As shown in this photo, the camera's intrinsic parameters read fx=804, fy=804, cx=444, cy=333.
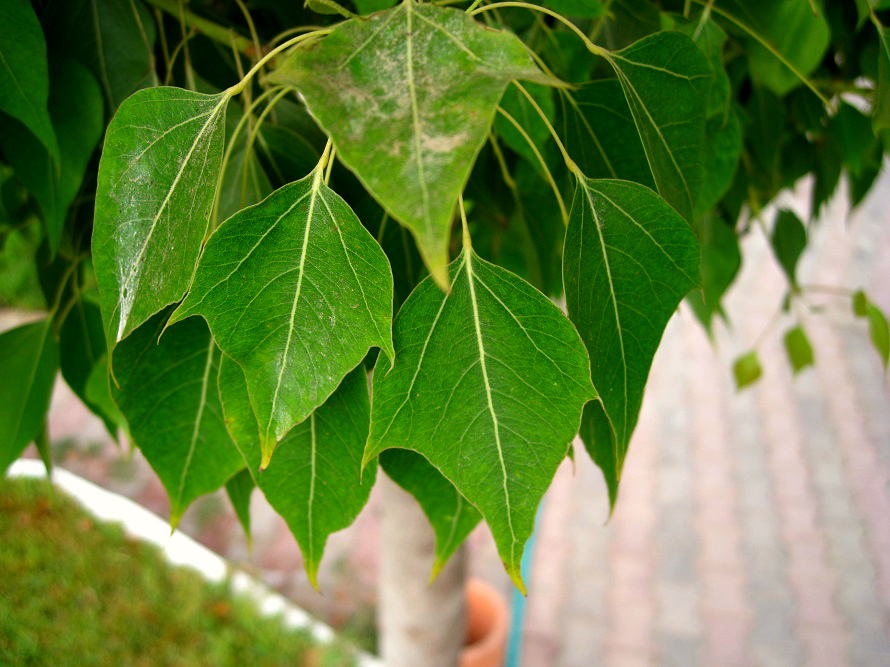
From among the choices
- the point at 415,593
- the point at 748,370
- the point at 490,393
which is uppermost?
the point at 490,393

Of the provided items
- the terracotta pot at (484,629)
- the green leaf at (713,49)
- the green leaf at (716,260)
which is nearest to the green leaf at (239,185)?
the green leaf at (713,49)

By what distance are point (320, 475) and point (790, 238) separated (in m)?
0.51

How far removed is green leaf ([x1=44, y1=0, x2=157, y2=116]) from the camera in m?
0.40

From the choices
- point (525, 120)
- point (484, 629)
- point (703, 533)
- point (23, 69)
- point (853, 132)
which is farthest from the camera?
point (703, 533)

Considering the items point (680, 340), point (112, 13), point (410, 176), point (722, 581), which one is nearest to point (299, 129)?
point (112, 13)

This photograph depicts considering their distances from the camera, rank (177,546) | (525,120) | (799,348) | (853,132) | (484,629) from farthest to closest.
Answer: (177,546), (484,629), (799,348), (853,132), (525,120)

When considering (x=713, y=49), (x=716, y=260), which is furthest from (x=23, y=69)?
(x=716, y=260)

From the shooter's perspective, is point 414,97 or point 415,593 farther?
point 415,593

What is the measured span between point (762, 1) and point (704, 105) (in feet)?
0.67

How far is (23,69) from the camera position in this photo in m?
0.33

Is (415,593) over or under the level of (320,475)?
under

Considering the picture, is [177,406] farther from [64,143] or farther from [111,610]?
[111,610]

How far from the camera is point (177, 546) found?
1.74m

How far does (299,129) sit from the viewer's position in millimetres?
416
